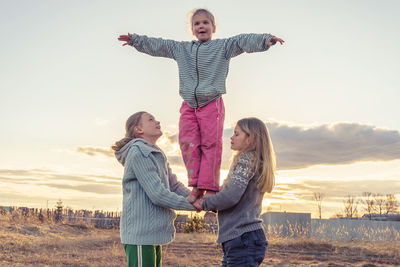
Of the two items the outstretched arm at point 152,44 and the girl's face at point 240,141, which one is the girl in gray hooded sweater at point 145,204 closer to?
the girl's face at point 240,141

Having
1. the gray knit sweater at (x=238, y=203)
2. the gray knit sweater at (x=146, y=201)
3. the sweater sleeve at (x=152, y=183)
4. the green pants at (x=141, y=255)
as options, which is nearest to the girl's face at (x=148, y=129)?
the gray knit sweater at (x=146, y=201)

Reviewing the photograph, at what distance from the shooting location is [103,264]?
26.6 ft

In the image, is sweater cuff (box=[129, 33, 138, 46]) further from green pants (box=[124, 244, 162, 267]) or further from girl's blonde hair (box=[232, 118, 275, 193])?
green pants (box=[124, 244, 162, 267])

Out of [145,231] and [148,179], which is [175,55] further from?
[145,231]

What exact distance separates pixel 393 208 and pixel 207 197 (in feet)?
103

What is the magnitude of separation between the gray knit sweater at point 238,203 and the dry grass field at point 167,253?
5.53 metres

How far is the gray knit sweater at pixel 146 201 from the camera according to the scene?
3066mm

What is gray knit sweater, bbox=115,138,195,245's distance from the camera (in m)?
3.07

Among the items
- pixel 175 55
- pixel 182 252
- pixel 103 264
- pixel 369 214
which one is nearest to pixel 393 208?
pixel 369 214

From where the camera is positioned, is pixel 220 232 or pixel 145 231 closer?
pixel 145 231

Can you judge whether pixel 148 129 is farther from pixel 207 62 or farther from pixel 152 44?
pixel 152 44

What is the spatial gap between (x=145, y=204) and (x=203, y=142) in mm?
893

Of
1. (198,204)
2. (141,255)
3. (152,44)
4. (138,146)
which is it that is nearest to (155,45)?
(152,44)

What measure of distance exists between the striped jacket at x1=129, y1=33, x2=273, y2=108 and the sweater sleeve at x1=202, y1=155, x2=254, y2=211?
33.1 inches
